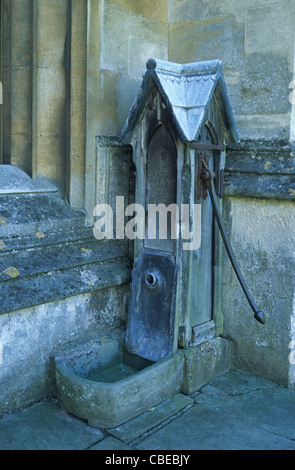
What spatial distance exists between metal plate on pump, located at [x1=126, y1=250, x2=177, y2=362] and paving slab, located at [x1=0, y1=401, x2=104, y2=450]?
613 mm

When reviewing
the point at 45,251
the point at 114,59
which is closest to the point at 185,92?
the point at 114,59

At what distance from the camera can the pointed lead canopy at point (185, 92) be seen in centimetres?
268

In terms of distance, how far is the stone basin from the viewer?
8.06ft

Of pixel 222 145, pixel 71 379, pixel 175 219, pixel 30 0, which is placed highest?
pixel 30 0

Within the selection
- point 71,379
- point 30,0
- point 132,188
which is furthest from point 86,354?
point 30,0

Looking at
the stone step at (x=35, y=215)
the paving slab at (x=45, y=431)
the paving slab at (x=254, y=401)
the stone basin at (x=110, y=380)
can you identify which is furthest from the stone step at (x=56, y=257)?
the paving slab at (x=254, y=401)

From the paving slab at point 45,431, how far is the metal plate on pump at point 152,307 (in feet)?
2.01

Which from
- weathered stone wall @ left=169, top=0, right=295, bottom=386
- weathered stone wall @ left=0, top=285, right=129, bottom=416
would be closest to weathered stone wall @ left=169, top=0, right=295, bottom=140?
weathered stone wall @ left=169, top=0, right=295, bottom=386

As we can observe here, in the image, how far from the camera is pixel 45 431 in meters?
2.42

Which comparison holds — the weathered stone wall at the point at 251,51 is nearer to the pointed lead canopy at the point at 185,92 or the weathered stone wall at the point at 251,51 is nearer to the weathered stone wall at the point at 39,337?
the pointed lead canopy at the point at 185,92

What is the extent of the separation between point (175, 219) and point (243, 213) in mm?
540

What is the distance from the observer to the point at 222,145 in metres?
3.02

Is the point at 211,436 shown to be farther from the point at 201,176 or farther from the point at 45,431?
the point at 201,176

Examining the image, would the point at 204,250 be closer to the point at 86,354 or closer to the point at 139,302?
the point at 139,302
